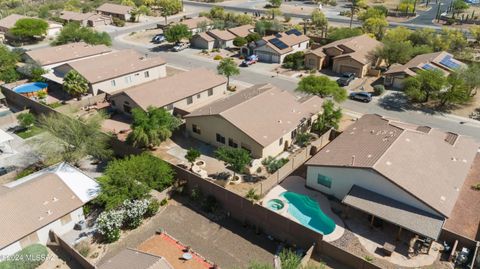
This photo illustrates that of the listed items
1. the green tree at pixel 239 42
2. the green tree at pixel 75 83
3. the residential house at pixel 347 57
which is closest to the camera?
the green tree at pixel 75 83

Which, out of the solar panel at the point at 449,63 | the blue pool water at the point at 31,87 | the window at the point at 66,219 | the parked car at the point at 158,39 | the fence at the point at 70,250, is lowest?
the fence at the point at 70,250

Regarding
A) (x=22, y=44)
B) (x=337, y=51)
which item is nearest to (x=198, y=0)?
(x=22, y=44)

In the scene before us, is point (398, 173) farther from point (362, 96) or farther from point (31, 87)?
point (31, 87)

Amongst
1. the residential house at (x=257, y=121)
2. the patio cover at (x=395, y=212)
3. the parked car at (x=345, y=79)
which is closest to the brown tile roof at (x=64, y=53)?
the residential house at (x=257, y=121)

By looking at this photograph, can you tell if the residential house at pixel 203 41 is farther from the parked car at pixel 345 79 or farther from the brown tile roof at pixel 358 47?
the parked car at pixel 345 79

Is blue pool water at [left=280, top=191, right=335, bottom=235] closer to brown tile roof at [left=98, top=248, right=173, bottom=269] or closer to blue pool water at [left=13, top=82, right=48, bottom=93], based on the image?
brown tile roof at [left=98, top=248, right=173, bottom=269]

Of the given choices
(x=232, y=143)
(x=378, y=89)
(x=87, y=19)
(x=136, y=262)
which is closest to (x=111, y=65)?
(x=232, y=143)

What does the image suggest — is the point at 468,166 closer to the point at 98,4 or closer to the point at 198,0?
the point at 98,4
